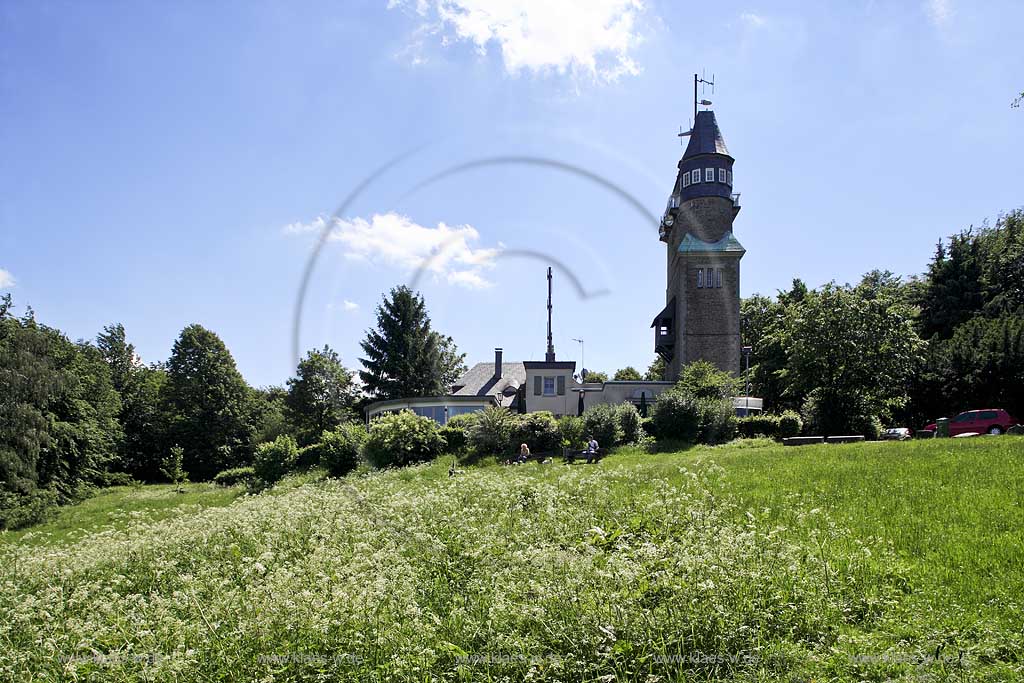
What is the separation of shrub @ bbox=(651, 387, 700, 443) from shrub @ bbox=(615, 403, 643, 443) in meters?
1.04

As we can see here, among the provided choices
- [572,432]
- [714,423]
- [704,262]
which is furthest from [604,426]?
[704,262]

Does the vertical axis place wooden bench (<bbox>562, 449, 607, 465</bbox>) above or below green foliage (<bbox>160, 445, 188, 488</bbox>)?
above

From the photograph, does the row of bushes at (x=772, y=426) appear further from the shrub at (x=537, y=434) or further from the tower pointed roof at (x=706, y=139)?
the tower pointed roof at (x=706, y=139)

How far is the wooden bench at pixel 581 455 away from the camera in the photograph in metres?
27.4

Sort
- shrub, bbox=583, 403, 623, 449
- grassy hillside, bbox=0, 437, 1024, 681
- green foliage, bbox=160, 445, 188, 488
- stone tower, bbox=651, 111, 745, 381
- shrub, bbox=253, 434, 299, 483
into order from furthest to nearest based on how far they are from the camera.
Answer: green foliage, bbox=160, 445, 188, 488 → stone tower, bbox=651, 111, 745, 381 → shrub, bbox=253, 434, 299, 483 → shrub, bbox=583, 403, 623, 449 → grassy hillside, bbox=0, 437, 1024, 681

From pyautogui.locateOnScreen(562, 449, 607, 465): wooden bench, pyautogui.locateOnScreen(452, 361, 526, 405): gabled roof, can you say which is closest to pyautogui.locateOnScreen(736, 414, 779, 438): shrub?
pyautogui.locateOnScreen(562, 449, 607, 465): wooden bench

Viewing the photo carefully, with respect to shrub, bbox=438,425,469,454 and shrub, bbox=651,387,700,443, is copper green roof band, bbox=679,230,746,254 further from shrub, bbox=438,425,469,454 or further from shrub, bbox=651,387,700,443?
shrub, bbox=438,425,469,454

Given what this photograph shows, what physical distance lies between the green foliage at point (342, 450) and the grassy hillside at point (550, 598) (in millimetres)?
21658

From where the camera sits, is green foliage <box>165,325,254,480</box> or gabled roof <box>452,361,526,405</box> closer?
gabled roof <box>452,361,526,405</box>

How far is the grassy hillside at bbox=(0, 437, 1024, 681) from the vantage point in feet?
21.6

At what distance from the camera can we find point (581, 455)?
2897 cm

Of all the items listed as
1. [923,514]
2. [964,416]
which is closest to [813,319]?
[964,416]

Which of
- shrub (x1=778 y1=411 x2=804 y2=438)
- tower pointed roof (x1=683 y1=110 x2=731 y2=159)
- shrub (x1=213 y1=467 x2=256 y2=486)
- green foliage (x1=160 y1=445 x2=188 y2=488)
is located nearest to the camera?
shrub (x1=778 y1=411 x2=804 y2=438)

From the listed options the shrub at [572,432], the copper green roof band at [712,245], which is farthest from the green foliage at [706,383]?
the copper green roof band at [712,245]
